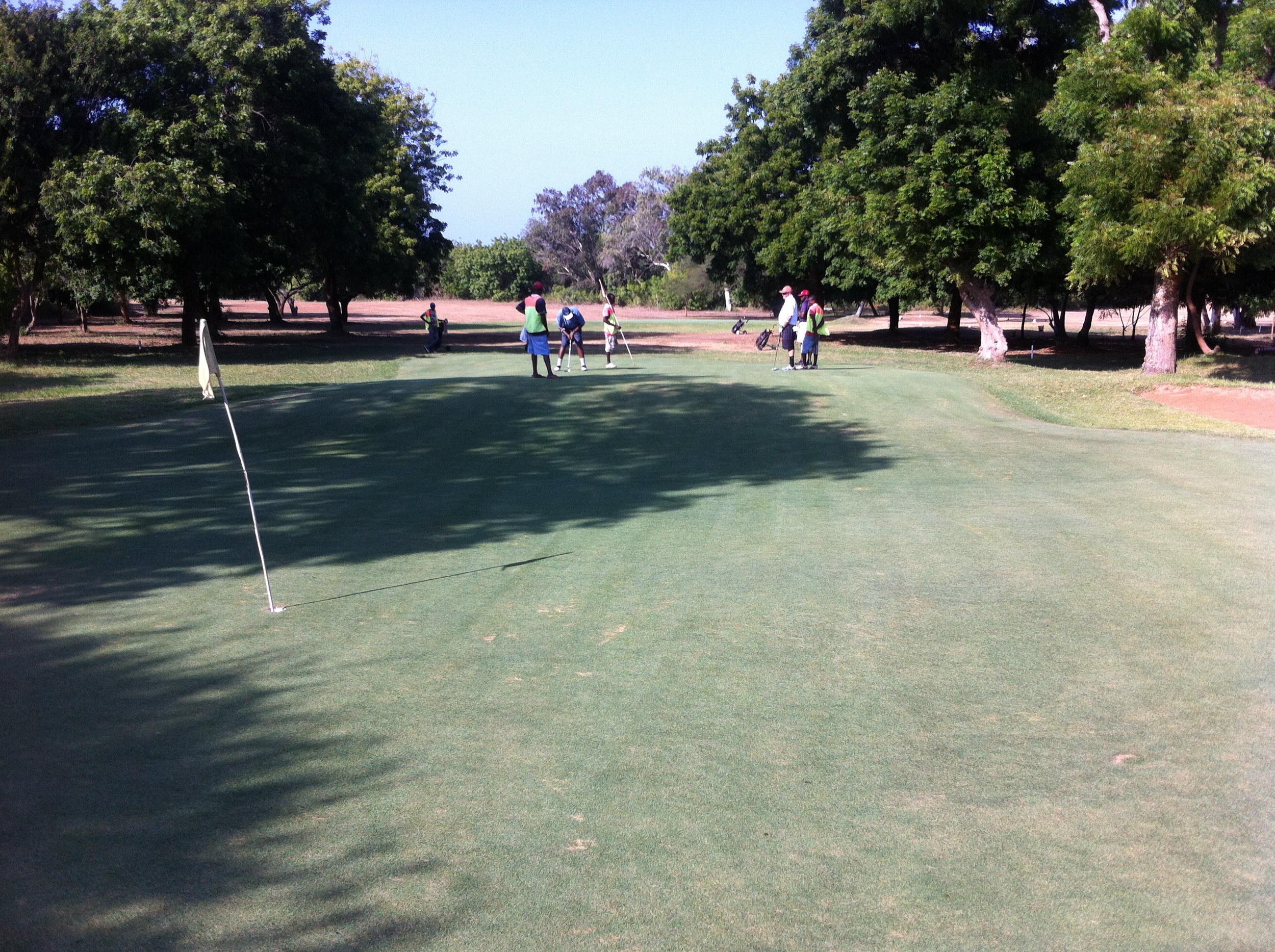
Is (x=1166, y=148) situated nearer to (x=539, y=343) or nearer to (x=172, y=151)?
(x=539, y=343)

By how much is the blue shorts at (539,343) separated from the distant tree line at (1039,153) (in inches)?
484

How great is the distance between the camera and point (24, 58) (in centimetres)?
2845

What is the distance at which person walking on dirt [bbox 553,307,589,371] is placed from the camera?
2383 centimetres

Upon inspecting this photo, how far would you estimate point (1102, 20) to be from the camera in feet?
92.2

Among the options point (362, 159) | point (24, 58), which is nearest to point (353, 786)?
point (24, 58)

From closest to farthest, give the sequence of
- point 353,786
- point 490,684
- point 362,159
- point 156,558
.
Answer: point 353,786
point 490,684
point 156,558
point 362,159

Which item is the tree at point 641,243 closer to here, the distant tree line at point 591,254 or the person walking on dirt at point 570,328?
the distant tree line at point 591,254

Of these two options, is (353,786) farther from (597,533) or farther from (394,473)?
(394,473)

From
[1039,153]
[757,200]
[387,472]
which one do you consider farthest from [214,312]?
[387,472]

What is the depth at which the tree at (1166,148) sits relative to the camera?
22.2 m

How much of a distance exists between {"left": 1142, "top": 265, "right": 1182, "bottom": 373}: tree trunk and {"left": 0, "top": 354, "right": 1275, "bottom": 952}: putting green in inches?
621

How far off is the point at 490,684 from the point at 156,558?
14.9ft

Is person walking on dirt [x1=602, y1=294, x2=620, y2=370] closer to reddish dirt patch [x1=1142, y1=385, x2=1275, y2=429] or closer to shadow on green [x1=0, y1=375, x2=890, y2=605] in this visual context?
shadow on green [x1=0, y1=375, x2=890, y2=605]

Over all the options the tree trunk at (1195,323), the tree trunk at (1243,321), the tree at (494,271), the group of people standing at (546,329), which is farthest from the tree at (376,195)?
the tree at (494,271)
